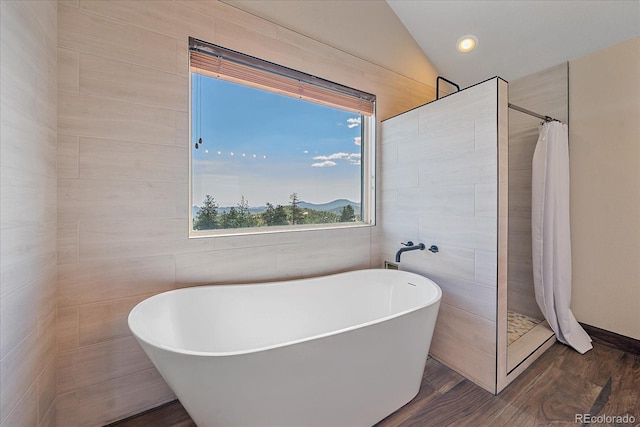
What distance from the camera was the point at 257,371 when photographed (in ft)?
3.25

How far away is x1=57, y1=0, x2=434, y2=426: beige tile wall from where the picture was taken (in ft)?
4.25

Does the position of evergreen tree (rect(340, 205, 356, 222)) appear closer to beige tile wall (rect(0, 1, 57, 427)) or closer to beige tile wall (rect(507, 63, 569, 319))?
beige tile wall (rect(507, 63, 569, 319))

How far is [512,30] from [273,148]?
2186 mm

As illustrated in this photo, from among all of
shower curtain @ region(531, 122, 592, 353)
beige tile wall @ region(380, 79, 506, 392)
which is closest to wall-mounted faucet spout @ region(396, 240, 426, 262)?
beige tile wall @ region(380, 79, 506, 392)

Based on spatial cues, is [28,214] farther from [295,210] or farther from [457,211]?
[457,211]

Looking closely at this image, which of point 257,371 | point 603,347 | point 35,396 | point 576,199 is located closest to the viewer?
point 257,371

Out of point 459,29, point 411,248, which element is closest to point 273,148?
point 411,248

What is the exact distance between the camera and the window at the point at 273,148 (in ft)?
5.65

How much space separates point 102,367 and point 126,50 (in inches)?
65.6

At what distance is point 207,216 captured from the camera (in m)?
1.75

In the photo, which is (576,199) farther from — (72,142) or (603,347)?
(72,142)

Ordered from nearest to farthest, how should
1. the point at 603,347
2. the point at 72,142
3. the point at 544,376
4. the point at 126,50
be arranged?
the point at 72,142, the point at 126,50, the point at 544,376, the point at 603,347

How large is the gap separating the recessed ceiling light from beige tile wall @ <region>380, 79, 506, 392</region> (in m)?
1.00

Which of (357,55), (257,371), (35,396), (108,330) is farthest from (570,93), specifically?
(35,396)
